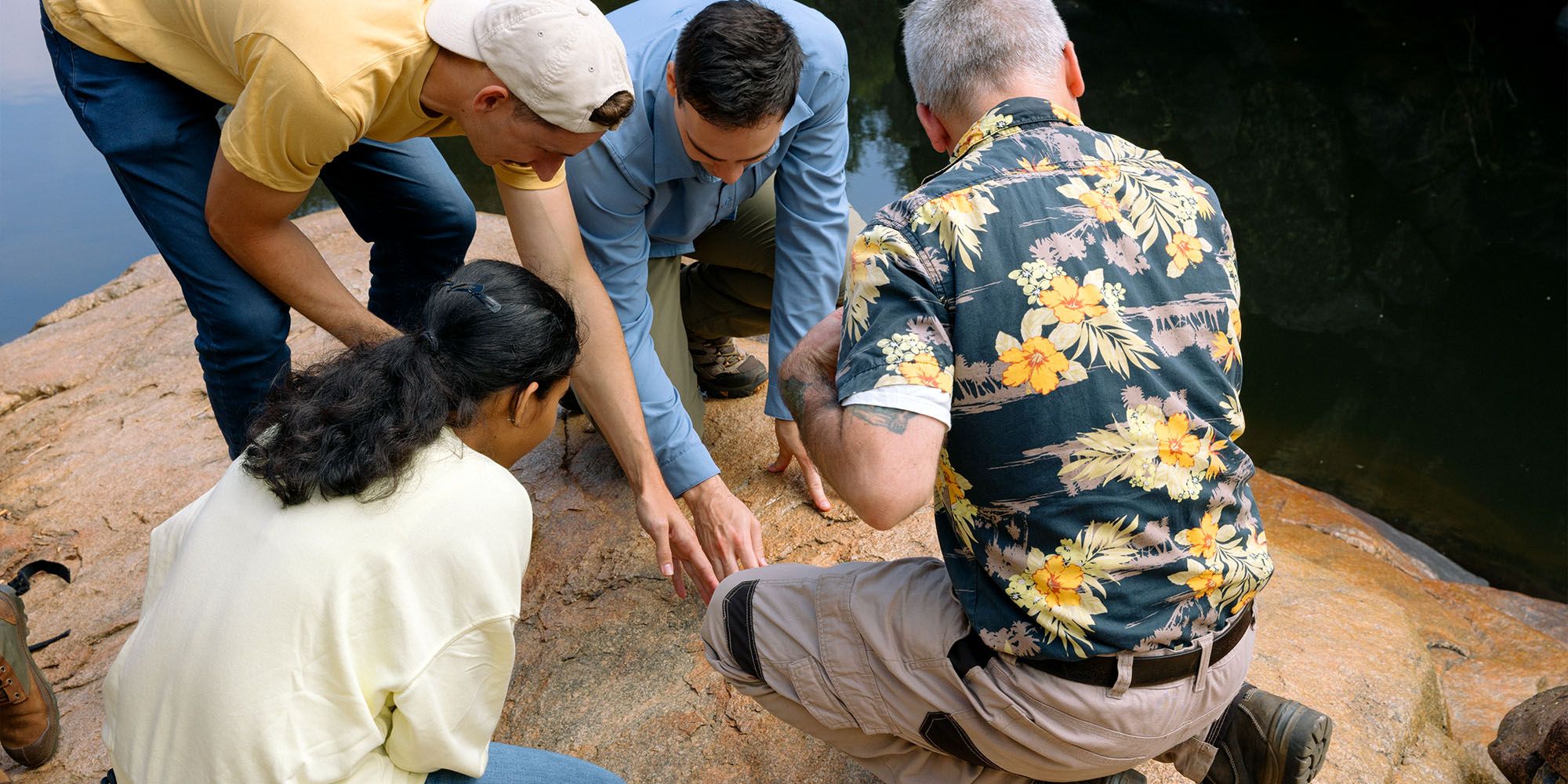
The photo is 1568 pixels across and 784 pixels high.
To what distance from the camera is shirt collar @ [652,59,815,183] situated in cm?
226

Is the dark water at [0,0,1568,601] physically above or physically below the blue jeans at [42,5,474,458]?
below

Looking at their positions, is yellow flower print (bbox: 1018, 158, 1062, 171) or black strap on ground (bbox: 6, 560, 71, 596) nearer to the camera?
yellow flower print (bbox: 1018, 158, 1062, 171)

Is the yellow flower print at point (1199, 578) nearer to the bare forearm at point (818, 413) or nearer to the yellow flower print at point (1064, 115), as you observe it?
the bare forearm at point (818, 413)

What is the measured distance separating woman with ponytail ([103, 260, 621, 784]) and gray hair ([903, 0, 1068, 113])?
757mm

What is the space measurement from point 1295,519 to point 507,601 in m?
2.63

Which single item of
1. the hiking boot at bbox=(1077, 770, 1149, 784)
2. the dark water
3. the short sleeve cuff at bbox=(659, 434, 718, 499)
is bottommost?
the dark water

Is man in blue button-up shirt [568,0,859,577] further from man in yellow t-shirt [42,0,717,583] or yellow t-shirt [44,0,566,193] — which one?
yellow t-shirt [44,0,566,193]

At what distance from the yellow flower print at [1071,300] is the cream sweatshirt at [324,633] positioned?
669 millimetres

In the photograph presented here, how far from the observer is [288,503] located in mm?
1234

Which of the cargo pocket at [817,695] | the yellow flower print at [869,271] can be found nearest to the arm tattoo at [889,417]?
the yellow flower print at [869,271]

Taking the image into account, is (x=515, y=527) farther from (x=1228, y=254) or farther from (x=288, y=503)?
(x=1228, y=254)

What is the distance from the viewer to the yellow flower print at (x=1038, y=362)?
1309 millimetres

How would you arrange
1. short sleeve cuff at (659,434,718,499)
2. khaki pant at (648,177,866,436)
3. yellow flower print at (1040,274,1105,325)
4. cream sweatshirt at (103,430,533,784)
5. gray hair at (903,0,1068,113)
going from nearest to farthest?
cream sweatshirt at (103,430,533,784), yellow flower print at (1040,274,1105,325), gray hair at (903,0,1068,113), short sleeve cuff at (659,434,718,499), khaki pant at (648,177,866,436)

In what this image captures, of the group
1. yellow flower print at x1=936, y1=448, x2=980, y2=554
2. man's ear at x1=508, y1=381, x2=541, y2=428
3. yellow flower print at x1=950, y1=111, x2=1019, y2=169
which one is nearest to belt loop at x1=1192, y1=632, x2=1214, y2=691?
yellow flower print at x1=936, y1=448, x2=980, y2=554
